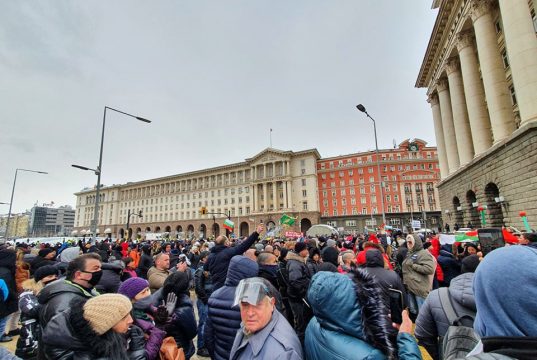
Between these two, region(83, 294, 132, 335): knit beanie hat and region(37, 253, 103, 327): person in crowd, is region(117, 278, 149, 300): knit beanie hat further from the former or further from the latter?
region(83, 294, 132, 335): knit beanie hat

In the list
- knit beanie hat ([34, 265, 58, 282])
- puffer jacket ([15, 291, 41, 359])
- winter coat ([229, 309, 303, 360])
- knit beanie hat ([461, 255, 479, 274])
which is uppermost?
knit beanie hat ([461, 255, 479, 274])

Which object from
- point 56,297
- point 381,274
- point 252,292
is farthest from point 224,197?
point 252,292

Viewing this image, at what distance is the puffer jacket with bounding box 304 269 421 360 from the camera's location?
1.76 metres

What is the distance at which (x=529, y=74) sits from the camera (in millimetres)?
13570

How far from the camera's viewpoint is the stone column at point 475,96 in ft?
65.6

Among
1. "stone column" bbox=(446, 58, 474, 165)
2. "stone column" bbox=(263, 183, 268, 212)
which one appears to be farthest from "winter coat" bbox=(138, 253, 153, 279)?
"stone column" bbox=(263, 183, 268, 212)

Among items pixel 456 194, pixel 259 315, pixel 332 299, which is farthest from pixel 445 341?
pixel 456 194

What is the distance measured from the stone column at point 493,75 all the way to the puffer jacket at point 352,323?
20.1 metres

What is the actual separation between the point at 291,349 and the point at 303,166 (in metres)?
65.0

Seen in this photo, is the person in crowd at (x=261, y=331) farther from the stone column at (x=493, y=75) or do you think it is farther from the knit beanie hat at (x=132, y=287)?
the stone column at (x=493, y=75)

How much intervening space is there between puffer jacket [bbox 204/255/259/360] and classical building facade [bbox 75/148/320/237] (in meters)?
51.9

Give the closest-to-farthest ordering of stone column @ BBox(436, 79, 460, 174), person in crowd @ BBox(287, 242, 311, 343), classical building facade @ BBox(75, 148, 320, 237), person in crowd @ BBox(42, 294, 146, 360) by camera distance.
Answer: person in crowd @ BBox(42, 294, 146, 360), person in crowd @ BBox(287, 242, 311, 343), stone column @ BBox(436, 79, 460, 174), classical building facade @ BBox(75, 148, 320, 237)

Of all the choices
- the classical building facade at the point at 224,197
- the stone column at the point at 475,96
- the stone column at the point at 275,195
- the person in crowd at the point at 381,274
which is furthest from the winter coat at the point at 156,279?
the stone column at the point at 275,195

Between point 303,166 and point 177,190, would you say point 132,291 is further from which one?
point 177,190
